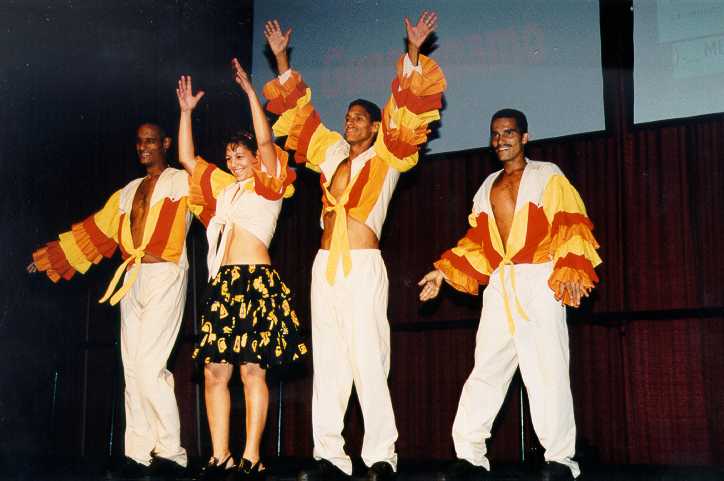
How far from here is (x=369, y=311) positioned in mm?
4453

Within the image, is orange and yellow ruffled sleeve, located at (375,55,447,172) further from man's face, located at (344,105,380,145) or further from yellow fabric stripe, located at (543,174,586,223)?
yellow fabric stripe, located at (543,174,586,223)

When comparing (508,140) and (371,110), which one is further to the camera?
(371,110)

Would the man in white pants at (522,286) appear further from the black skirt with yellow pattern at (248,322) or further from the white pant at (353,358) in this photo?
the black skirt with yellow pattern at (248,322)

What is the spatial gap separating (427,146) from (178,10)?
1951 mm

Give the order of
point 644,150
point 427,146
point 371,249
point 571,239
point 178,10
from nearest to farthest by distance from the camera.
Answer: point 571,239 → point 371,249 → point 644,150 → point 427,146 → point 178,10

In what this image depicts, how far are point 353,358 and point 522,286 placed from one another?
83 centimetres

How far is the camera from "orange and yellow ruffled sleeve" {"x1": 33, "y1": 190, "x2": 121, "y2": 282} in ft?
18.1

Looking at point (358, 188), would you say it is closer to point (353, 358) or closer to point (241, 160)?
point (241, 160)

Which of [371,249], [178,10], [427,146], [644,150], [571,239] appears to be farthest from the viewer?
[178,10]

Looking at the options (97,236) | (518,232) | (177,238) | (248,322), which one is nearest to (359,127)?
(518,232)

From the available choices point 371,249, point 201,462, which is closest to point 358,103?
point 371,249

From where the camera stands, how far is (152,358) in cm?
511

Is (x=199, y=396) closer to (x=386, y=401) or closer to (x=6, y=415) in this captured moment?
(x=6, y=415)

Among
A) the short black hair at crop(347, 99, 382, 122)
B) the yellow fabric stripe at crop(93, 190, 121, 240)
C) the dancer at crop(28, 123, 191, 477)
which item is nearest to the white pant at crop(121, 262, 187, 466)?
the dancer at crop(28, 123, 191, 477)
